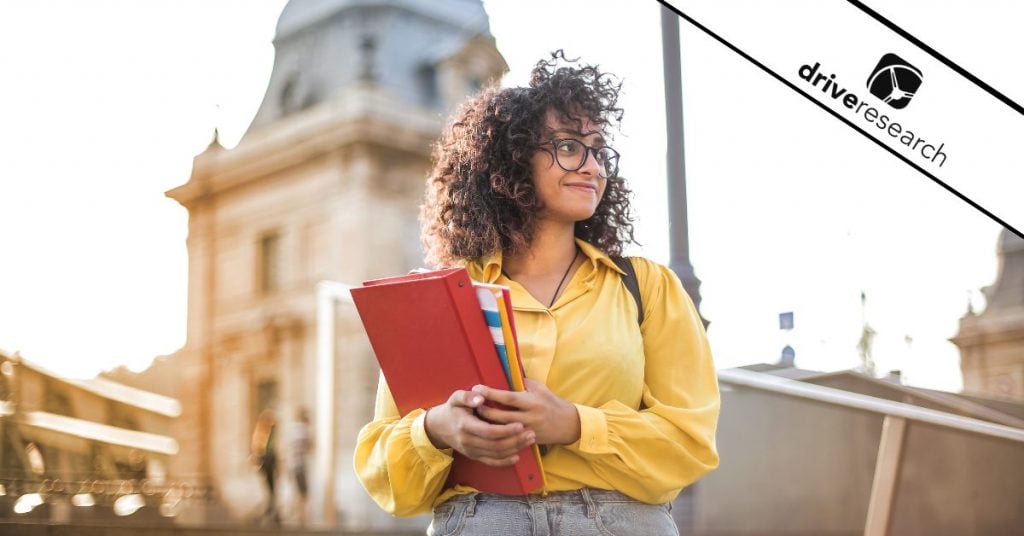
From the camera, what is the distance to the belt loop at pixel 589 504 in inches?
69.4

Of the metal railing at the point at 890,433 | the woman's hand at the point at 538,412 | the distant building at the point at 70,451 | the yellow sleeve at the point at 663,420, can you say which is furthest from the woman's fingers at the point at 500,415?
the distant building at the point at 70,451

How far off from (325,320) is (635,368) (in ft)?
18.2

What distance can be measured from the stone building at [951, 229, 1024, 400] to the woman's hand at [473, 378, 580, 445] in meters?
5.18

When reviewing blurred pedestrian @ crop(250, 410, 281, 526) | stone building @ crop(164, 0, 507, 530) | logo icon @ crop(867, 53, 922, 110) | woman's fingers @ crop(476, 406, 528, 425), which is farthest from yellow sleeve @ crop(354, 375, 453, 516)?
stone building @ crop(164, 0, 507, 530)

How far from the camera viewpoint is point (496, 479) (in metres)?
1.78

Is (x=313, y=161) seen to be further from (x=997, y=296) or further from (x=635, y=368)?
(x=635, y=368)

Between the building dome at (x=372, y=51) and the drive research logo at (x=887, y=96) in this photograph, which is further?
the building dome at (x=372, y=51)

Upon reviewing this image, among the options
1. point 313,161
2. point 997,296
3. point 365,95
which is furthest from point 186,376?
point 997,296

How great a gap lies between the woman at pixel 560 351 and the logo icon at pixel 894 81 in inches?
79.1

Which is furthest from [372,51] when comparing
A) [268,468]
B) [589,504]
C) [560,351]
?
[589,504]

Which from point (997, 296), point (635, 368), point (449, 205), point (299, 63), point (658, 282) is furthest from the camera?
point (299, 63)

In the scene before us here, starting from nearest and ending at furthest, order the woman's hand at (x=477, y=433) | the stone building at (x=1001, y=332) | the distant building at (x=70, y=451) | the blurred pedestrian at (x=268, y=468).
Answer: the woman's hand at (x=477, y=433) < the stone building at (x=1001, y=332) < the distant building at (x=70, y=451) < the blurred pedestrian at (x=268, y=468)

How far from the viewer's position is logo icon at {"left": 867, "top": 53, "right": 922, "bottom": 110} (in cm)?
379

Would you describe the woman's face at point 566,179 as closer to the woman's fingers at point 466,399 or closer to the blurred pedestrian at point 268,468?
the woman's fingers at point 466,399
